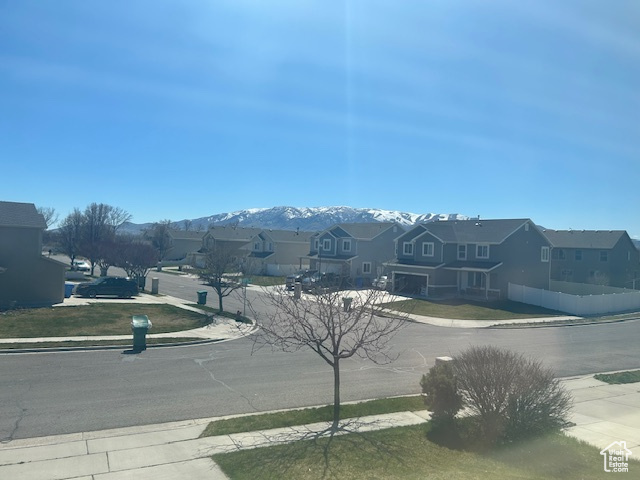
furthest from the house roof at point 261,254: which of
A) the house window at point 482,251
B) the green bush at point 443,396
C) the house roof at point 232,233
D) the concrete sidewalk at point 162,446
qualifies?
the green bush at point 443,396

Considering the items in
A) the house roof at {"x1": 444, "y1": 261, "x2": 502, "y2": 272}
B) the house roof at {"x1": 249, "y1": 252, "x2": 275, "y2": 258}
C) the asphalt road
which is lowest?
the asphalt road

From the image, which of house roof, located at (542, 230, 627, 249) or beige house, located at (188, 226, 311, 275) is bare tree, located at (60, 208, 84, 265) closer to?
beige house, located at (188, 226, 311, 275)

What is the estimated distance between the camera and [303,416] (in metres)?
12.0

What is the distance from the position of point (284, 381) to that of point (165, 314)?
16.2 meters

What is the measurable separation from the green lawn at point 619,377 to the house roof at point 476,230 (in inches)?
1120

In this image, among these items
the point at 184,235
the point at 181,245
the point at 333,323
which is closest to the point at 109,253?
the point at 181,245

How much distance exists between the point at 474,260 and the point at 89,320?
109 feet

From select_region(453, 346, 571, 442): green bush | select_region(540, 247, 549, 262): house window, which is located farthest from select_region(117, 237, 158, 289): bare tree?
select_region(453, 346, 571, 442): green bush

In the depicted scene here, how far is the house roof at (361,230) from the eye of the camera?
201ft

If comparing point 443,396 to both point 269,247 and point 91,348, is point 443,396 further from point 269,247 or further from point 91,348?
point 269,247

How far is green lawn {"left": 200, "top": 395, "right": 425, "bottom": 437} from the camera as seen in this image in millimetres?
11242

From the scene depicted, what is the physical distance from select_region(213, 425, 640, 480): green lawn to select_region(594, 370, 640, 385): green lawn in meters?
8.01

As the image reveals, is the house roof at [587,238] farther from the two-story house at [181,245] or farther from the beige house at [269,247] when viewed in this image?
the two-story house at [181,245]

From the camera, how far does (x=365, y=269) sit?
198 ft
